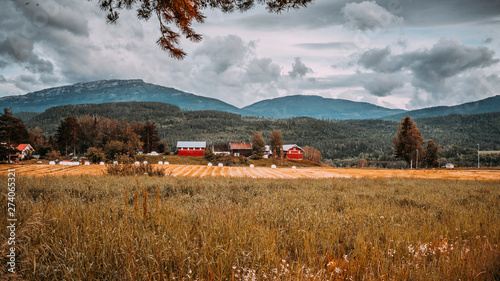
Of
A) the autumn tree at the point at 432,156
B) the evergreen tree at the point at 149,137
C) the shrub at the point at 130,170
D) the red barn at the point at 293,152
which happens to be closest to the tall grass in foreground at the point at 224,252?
the shrub at the point at 130,170

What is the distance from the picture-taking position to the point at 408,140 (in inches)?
2136

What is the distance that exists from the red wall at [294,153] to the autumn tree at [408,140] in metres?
56.8

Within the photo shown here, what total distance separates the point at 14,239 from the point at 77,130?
88976 mm

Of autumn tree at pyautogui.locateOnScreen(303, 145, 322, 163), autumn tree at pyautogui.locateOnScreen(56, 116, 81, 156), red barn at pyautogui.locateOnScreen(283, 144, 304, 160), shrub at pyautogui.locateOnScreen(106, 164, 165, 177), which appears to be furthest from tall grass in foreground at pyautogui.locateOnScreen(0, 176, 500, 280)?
red barn at pyautogui.locateOnScreen(283, 144, 304, 160)

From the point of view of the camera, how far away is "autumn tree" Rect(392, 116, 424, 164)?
5381 centimetres

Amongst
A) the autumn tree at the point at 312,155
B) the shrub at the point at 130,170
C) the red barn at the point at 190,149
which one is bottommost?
the autumn tree at the point at 312,155

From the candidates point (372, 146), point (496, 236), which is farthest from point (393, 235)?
point (372, 146)

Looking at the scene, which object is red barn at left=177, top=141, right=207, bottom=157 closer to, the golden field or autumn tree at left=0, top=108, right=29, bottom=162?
autumn tree at left=0, top=108, right=29, bottom=162

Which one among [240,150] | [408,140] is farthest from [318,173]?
[240,150]

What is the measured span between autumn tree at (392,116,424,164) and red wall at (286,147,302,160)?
56835mm

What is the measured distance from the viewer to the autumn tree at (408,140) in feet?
177

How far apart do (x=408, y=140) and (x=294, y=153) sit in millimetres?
59804

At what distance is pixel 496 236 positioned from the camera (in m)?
3.87

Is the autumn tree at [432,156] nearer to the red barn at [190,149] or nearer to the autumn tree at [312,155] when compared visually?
the autumn tree at [312,155]
